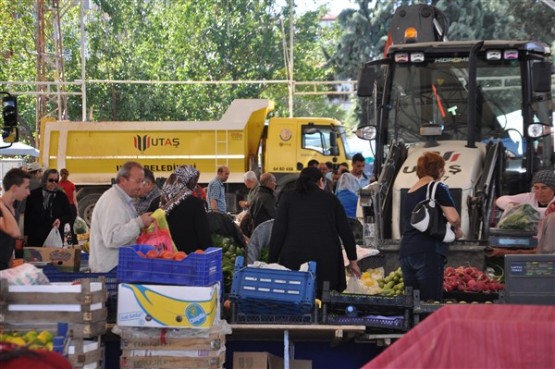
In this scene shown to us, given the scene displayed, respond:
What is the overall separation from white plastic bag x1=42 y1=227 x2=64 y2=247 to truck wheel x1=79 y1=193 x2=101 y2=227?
16.2 m

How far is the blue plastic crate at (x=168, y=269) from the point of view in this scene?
29.7ft

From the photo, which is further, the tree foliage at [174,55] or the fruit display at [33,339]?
the tree foliage at [174,55]

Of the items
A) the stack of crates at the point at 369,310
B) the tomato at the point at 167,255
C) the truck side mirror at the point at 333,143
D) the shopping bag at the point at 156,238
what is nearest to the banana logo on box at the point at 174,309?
the tomato at the point at 167,255

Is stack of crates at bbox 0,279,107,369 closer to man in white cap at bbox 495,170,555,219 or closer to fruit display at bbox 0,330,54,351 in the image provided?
fruit display at bbox 0,330,54,351

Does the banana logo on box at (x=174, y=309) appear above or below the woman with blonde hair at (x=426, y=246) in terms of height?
below

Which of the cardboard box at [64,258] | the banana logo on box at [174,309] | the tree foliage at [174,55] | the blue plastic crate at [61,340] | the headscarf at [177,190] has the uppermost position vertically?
A: the tree foliage at [174,55]

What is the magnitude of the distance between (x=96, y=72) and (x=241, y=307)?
1539 inches

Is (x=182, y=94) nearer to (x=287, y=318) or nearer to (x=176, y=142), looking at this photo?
(x=176, y=142)

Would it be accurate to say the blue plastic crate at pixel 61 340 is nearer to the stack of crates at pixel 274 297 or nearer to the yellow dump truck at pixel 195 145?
the stack of crates at pixel 274 297

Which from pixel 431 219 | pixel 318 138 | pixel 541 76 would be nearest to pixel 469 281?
pixel 431 219

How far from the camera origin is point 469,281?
11344mm

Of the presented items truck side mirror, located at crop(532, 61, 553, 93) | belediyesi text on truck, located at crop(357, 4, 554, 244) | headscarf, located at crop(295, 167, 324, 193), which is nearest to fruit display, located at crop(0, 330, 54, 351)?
headscarf, located at crop(295, 167, 324, 193)

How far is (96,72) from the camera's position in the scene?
48.0 m

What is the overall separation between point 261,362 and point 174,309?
1133 mm
